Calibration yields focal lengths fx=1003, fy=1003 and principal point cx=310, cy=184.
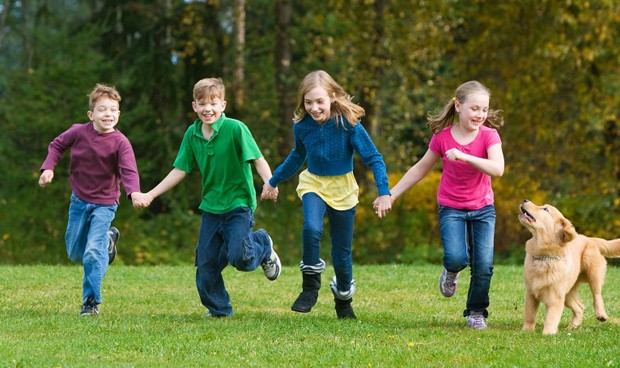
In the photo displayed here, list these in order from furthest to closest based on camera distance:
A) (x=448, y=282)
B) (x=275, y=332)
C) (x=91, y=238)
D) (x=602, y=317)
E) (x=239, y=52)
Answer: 1. (x=239, y=52)
2. (x=91, y=238)
3. (x=602, y=317)
4. (x=448, y=282)
5. (x=275, y=332)

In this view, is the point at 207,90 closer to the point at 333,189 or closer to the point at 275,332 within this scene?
the point at 333,189

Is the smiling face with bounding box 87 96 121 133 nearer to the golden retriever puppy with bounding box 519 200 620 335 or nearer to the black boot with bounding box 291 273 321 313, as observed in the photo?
the black boot with bounding box 291 273 321 313

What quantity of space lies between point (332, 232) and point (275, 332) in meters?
1.11

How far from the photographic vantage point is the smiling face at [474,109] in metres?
7.97

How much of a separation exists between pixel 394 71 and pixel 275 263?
1646cm

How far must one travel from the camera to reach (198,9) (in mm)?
23844

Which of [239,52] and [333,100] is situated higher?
[239,52]

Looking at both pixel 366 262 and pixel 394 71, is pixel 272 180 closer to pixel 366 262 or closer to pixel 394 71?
pixel 366 262

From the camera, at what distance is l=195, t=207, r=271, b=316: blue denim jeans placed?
8266 millimetres

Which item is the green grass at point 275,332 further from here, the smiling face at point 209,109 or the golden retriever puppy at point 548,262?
the smiling face at point 209,109

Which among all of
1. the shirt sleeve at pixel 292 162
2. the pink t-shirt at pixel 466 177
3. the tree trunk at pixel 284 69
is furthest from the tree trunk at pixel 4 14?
the pink t-shirt at pixel 466 177

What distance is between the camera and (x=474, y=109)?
314 inches

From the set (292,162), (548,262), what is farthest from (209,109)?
(548,262)

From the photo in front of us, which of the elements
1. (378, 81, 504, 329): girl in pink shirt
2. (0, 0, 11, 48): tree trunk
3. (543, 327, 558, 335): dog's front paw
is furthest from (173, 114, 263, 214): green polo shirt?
(0, 0, 11, 48): tree trunk
